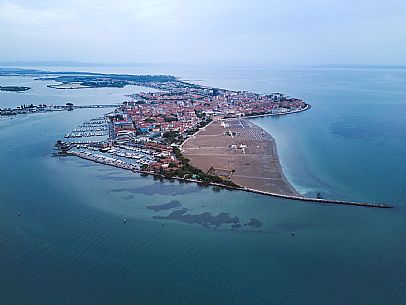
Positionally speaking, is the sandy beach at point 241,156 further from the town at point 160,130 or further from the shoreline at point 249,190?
the town at point 160,130

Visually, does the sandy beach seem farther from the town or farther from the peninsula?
the town

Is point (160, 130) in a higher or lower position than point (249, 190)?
lower

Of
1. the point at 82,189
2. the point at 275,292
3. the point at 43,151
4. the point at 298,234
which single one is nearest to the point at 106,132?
the point at 43,151

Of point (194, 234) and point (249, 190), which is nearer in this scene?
point (194, 234)

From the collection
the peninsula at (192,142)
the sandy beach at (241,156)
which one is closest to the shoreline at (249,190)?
the peninsula at (192,142)

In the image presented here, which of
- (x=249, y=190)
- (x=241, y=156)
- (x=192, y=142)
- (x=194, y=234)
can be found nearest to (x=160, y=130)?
(x=192, y=142)

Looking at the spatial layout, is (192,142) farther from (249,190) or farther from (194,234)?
(194,234)

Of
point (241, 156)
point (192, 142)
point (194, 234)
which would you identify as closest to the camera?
point (194, 234)

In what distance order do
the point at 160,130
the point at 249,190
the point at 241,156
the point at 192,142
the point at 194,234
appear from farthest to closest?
the point at 160,130, the point at 192,142, the point at 241,156, the point at 249,190, the point at 194,234

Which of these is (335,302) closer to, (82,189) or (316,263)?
(316,263)
